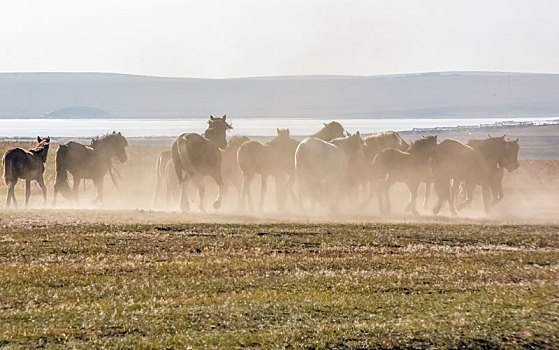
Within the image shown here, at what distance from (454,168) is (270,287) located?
1029 inches

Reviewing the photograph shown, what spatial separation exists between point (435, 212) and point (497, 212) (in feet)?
18.1

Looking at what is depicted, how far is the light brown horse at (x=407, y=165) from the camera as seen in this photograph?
1635 inches

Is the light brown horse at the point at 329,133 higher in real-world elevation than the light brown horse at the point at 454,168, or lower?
higher

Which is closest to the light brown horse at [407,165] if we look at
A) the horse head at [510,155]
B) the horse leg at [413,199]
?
the horse leg at [413,199]

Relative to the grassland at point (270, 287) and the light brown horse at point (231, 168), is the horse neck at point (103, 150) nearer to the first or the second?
the light brown horse at point (231, 168)

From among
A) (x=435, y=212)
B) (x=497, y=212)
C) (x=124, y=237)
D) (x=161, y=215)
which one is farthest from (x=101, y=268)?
(x=497, y=212)

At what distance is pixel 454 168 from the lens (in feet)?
140

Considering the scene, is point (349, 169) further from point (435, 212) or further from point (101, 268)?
point (101, 268)

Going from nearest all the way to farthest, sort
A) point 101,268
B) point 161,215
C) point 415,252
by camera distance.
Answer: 1. point 101,268
2. point 415,252
3. point 161,215

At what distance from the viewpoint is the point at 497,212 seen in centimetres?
4475

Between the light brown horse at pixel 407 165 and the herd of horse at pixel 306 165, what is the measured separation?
2.0 inches

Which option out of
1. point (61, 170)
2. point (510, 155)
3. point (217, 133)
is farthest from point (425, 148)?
point (61, 170)

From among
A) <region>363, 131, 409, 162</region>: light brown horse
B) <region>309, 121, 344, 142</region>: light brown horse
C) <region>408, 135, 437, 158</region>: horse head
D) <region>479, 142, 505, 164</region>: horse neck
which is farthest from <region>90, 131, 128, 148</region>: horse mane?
<region>479, 142, 505, 164</region>: horse neck

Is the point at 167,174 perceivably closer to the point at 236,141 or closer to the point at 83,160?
the point at 236,141
